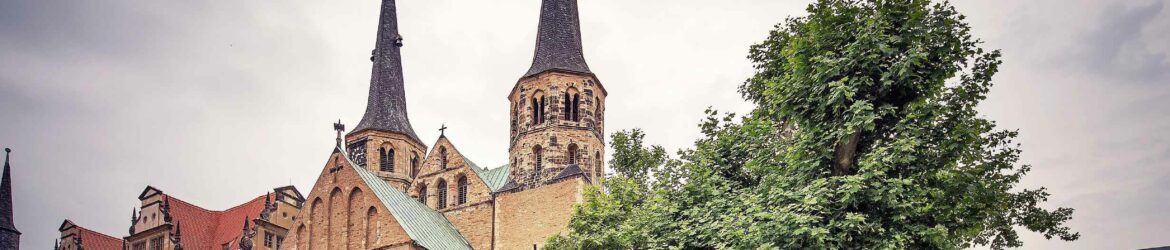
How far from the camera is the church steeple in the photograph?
52.3m

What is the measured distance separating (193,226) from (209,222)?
1.01m

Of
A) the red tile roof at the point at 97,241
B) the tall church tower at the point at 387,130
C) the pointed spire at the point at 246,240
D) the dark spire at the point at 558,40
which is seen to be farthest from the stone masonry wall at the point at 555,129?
the red tile roof at the point at 97,241

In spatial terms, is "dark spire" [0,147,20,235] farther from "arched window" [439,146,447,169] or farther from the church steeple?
"arched window" [439,146,447,169]

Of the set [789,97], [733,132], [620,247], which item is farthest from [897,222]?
[620,247]

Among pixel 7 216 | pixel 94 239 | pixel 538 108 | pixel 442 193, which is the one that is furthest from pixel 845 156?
pixel 7 216

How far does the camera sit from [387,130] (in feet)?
155

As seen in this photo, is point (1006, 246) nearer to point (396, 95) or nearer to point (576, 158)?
point (576, 158)

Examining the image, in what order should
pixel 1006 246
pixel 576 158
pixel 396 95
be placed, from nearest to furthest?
pixel 1006 246 < pixel 576 158 < pixel 396 95

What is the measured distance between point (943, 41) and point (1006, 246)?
682 centimetres

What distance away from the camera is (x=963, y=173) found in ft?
59.0

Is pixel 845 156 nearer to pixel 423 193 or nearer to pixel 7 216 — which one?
pixel 423 193

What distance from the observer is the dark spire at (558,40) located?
1476 inches

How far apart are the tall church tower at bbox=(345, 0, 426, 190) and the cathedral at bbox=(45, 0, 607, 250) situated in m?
0.13

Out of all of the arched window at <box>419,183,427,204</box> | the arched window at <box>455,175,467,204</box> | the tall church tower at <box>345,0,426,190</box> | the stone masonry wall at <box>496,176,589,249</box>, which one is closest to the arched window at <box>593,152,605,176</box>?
the stone masonry wall at <box>496,176,589,249</box>
